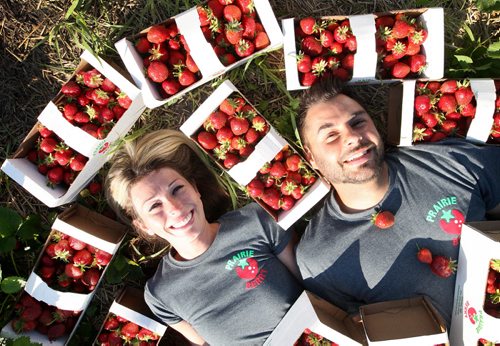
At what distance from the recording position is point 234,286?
2537 millimetres

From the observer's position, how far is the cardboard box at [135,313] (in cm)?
258

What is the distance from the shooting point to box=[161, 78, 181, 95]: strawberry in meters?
2.37

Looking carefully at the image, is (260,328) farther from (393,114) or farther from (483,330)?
(393,114)

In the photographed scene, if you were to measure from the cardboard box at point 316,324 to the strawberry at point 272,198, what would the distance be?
0.47m

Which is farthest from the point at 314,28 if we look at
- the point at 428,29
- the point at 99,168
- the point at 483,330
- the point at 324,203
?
the point at 483,330

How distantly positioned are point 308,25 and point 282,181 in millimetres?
811

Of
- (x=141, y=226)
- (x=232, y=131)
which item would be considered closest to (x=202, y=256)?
(x=141, y=226)

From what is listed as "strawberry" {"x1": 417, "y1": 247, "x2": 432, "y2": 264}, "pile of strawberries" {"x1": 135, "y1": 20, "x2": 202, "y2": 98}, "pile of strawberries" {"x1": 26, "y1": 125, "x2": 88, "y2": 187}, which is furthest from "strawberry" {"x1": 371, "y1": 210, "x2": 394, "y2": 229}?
"pile of strawberries" {"x1": 26, "y1": 125, "x2": 88, "y2": 187}

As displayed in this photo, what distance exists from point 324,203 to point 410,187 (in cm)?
46

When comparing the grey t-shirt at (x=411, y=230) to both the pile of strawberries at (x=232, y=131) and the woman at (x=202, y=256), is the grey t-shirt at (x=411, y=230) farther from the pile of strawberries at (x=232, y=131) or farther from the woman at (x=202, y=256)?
the pile of strawberries at (x=232, y=131)

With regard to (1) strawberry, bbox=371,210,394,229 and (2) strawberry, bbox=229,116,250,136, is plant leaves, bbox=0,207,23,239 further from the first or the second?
(1) strawberry, bbox=371,210,394,229

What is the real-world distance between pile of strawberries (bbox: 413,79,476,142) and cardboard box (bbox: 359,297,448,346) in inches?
33.4

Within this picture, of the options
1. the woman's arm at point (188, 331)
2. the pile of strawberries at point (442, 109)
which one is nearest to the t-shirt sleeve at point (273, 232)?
the woman's arm at point (188, 331)

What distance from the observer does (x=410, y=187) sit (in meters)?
2.44
